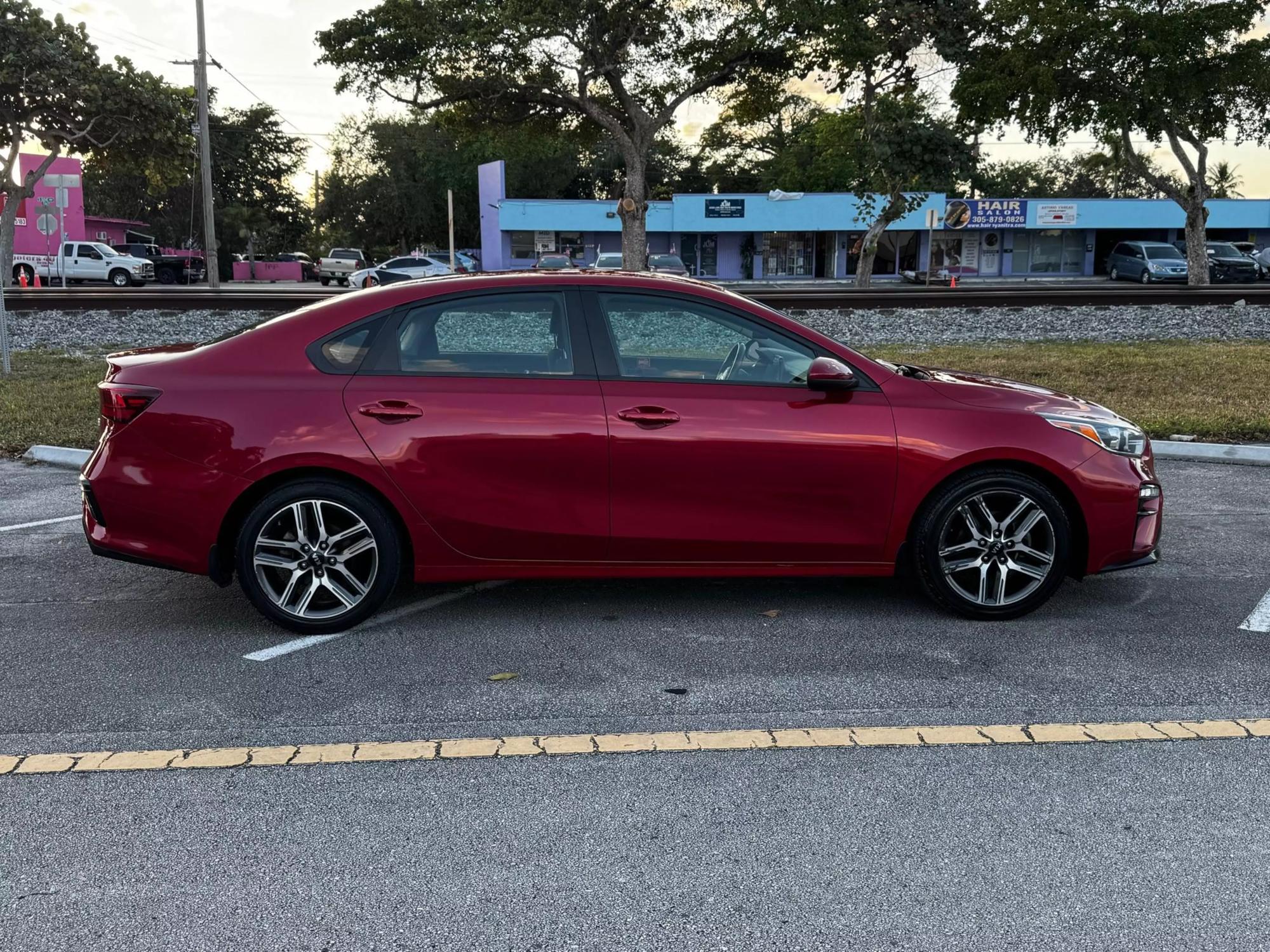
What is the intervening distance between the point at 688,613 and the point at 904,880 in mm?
2397

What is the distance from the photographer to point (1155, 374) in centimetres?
1310

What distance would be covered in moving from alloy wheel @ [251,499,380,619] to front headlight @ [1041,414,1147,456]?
10.2ft

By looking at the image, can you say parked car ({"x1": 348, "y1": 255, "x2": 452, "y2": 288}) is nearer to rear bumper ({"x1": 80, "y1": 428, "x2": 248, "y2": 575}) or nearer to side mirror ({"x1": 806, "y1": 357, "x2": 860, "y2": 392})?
rear bumper ({"x1": 80, "y1": 428, "x2": 248, "y2": 575})

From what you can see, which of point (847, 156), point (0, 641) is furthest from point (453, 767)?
point (847, 156)

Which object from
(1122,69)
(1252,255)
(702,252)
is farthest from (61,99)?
(1252,255)

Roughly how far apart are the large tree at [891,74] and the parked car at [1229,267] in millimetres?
12970

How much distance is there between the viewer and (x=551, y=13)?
26750 mm

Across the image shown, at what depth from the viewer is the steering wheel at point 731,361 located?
5.01 metres

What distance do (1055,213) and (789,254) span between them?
42.1ft

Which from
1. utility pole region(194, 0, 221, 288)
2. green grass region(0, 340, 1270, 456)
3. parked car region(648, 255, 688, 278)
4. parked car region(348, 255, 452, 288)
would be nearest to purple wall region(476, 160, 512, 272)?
parked car region(348, 255, 452, 288)

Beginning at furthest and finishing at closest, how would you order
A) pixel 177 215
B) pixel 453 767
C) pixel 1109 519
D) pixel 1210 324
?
pixel 177 215, pixel 1210 324, pixel 1109 519, pixel 453 767

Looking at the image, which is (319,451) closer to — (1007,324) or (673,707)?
(673,707)

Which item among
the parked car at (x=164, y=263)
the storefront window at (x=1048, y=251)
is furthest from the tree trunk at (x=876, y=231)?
the parked car at (x=164, y=263)

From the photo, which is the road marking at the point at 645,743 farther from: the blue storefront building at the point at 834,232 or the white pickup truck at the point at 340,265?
the white pickup truck at the point at 340,265
